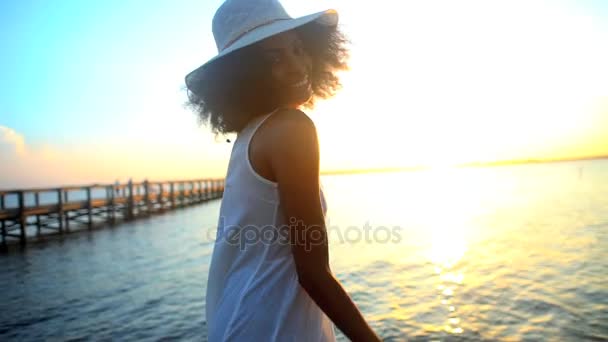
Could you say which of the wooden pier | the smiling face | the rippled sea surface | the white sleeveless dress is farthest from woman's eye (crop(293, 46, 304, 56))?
the wooden pier

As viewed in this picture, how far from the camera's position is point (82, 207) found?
2144 cm

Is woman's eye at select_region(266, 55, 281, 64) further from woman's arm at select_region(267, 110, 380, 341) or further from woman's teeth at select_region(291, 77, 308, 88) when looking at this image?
woman's arm at select_region(267, 110, 380, 341)

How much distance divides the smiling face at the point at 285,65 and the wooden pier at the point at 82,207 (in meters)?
18.8

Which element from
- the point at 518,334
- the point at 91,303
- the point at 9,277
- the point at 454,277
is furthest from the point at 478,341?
the point at 9,277

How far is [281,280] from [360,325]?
231 mm

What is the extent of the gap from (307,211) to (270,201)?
115mm

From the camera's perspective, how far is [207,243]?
15.4m

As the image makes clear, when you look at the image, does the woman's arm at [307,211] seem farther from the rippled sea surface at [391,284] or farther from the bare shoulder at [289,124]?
the rippled sea surface at [391,284]

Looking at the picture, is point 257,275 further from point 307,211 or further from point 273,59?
point 273,59

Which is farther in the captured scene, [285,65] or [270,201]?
[285,65]

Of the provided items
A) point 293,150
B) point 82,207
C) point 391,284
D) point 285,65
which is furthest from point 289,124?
point 82,207

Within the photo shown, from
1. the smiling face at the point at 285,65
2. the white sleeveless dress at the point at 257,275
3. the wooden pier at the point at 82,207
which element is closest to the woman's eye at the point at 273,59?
the smiling face at the point at 285,65

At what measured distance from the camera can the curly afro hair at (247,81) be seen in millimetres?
1248

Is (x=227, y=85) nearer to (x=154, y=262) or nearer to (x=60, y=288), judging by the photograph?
(x=60, y=288)
